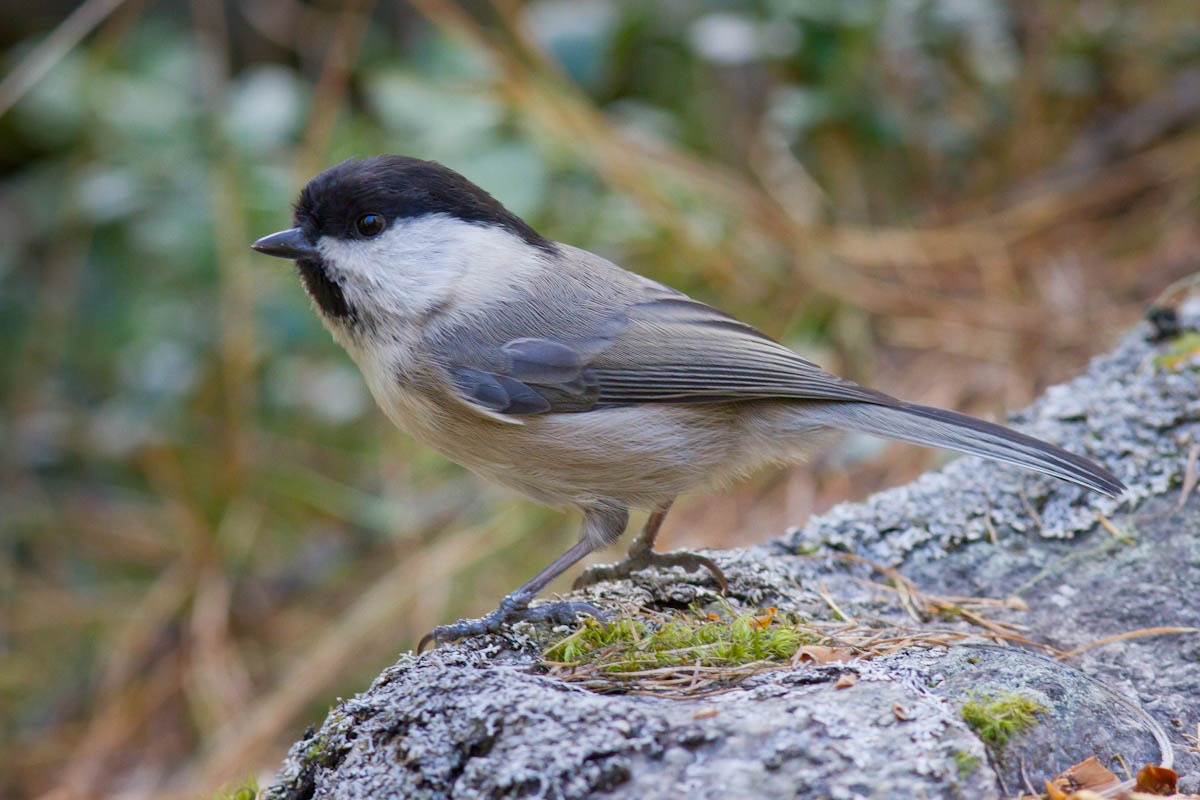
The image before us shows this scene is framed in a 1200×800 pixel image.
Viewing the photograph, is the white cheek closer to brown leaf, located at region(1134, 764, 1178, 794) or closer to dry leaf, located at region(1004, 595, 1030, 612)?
dry leaf, located at region(1004, 595, 1030, 612)

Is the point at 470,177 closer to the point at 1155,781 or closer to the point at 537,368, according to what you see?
the point at 537,368

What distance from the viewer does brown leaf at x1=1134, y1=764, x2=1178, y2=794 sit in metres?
1.29

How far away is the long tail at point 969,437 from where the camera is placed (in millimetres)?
1817

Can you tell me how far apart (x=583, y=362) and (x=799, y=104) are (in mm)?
2061

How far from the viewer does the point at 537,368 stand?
2.11 m

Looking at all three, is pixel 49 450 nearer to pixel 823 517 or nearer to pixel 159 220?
pixel 159 220

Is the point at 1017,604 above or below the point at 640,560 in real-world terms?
above

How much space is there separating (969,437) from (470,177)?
2.00m

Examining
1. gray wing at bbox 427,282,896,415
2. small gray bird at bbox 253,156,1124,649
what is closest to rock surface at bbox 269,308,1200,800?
small gray bird at bbox 253,156,1124,649

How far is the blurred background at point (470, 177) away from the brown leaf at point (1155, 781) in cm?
156

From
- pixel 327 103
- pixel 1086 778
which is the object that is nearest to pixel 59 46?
pixel 327 103

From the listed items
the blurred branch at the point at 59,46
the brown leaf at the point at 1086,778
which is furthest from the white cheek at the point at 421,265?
the blurred branch at the point at 59,46

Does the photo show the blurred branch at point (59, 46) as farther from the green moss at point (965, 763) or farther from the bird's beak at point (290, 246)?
the green moss at point (965, 763)

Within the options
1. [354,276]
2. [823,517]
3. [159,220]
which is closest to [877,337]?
[823,517]
